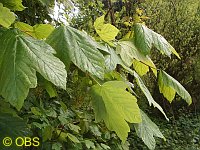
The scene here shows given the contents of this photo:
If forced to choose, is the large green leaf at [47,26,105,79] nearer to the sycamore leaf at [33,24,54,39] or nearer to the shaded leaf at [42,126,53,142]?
the sycamore leaf at [33,24,54,39]

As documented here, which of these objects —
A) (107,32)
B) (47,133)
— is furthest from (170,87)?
(47,133)

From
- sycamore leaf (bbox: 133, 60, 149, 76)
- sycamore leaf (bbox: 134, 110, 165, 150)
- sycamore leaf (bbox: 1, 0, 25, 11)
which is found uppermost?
sycamore leaf (bbox: 1, 0, 25, 11)

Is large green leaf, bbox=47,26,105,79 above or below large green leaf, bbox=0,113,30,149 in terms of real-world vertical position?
above

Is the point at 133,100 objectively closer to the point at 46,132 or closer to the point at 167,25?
the point at 46,132

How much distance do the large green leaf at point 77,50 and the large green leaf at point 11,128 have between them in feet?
0.55

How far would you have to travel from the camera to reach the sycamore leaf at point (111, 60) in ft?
2.24

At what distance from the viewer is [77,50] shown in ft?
1.85

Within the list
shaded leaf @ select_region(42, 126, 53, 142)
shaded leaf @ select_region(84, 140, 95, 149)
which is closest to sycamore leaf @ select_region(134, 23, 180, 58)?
shaded leaf @ select_region(42, 126, 53, 142)

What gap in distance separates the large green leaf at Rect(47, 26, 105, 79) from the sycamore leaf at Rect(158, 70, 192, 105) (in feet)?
0.98

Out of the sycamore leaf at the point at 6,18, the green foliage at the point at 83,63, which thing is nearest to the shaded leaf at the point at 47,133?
the green foliage at the point at 83,63

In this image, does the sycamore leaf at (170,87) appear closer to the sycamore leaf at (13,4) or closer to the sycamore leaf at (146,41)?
the sycamore leaf at (146,41)

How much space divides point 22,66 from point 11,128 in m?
0.19

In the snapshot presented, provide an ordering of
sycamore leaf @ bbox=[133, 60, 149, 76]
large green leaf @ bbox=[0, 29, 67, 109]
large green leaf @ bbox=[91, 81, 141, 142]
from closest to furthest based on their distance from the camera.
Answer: large green leaf @ bbox=[0, 29, 67, 109] → large green leaf @ bbox=[91, 81, 141, 142] → sycamore leaf @ bbox=[133, 60, 149, 76]

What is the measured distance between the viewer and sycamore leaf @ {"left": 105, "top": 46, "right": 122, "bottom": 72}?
26.9 inches
